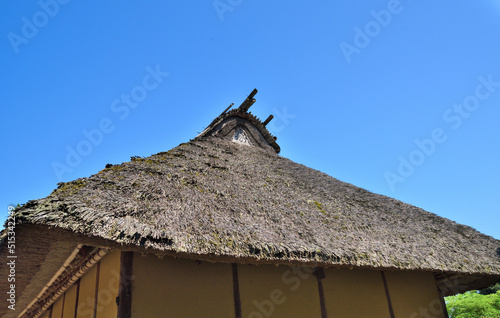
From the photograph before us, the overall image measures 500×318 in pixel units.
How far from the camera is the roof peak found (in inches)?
331

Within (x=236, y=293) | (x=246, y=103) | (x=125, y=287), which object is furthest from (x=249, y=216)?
(x=246, y=103)

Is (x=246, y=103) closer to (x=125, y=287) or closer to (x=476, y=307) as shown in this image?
(x=125, y=287)

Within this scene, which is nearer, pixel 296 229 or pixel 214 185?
pixel 296 229

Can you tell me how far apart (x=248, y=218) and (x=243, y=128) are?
5.52 m

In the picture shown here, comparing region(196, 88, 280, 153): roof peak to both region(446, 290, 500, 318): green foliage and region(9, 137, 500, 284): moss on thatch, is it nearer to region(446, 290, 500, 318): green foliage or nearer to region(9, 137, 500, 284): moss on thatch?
region(9, 137, 500, 284): moss on thatch

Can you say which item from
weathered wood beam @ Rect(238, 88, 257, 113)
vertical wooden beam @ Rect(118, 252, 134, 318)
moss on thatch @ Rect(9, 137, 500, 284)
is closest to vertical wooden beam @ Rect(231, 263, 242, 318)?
moss on thatch @ Rect(9, 137, 500, 284)

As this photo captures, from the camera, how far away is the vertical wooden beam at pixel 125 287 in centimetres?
306

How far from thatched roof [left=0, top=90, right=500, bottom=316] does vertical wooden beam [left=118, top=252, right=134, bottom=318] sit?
644mm

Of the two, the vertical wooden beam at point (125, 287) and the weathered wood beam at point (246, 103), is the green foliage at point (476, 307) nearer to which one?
the weathered wood beam at point (246, 103)

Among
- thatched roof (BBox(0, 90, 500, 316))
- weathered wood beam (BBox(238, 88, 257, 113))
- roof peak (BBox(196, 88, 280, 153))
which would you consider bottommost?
thatched roof (BBox(0, 90, 500, 316))

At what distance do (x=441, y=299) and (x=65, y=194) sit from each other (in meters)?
6.42

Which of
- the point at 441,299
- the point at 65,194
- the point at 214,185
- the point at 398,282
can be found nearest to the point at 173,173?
the point at 214,185

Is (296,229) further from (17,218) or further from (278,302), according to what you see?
(17,218)

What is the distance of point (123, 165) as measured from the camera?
400 centimetres
